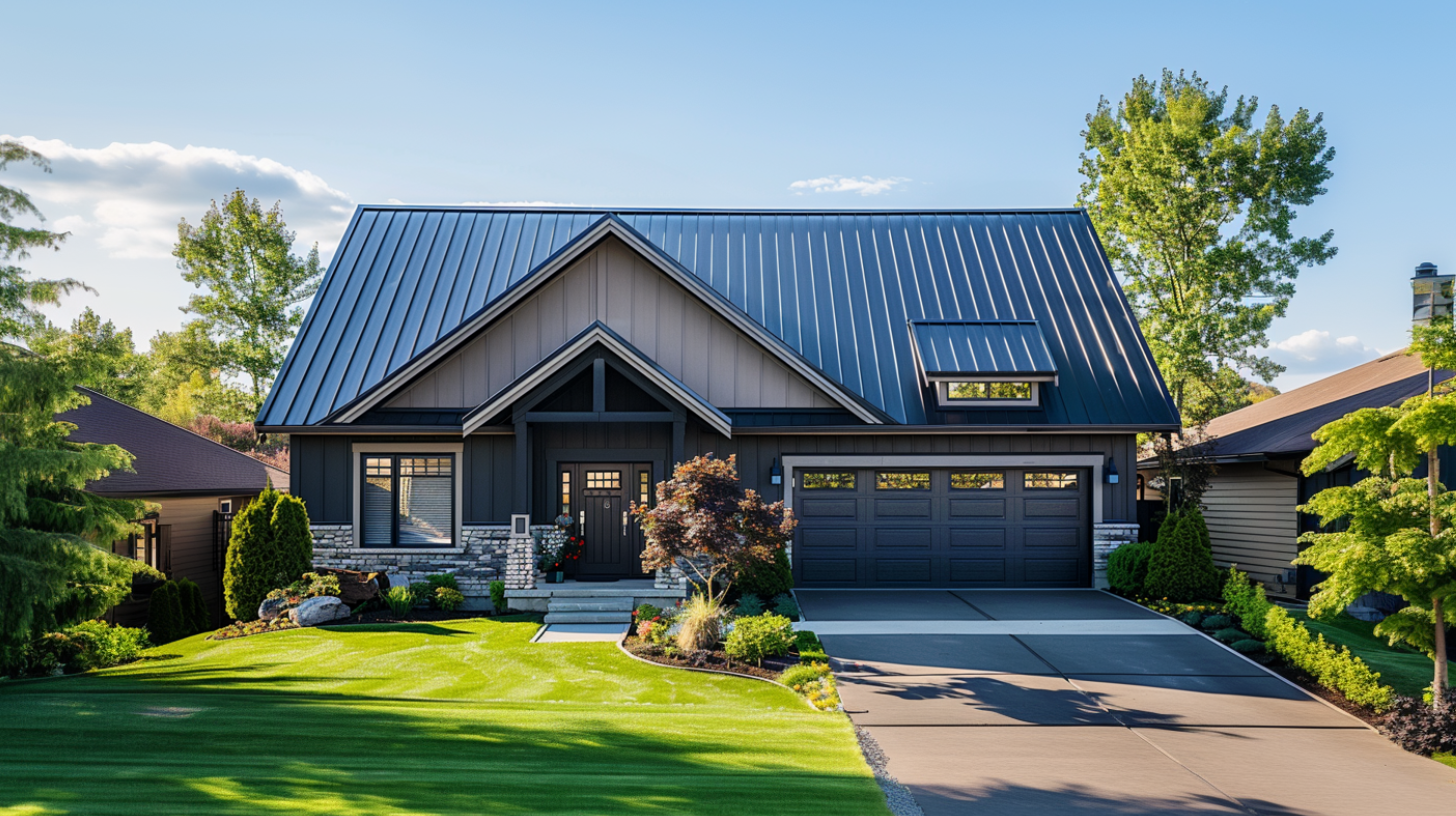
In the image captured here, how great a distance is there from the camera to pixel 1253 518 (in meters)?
18.9

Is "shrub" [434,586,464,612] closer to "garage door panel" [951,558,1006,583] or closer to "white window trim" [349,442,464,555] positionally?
"white window trim" [349,442,464,555]

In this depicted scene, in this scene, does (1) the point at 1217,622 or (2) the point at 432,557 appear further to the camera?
(2) the point at 432,557

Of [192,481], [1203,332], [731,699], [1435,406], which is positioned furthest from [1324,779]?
[192,481]

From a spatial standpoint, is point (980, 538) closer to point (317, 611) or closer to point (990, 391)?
point (990, 391)

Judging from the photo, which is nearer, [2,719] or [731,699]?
[2,719]

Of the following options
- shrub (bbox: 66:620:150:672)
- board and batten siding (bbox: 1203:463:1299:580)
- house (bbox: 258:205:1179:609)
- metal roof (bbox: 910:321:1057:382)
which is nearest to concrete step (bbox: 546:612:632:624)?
house (bbox: 258:205:1179:609)

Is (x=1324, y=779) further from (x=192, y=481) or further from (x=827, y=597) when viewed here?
(x=192, y=481)

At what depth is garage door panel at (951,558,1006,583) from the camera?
16.8 metres

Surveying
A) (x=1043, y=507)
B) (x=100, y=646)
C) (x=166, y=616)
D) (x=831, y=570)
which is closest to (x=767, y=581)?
(x=831, y=570)

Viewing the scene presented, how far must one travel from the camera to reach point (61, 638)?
11891 millimetres

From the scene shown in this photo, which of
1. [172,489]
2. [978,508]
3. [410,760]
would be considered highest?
[172,489]

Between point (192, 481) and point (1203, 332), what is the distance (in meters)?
23.1

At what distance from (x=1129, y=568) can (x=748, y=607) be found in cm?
692

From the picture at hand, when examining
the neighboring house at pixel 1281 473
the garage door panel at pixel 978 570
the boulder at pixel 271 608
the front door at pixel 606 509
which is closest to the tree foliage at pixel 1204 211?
the neighboring house at pixel 1281 473
